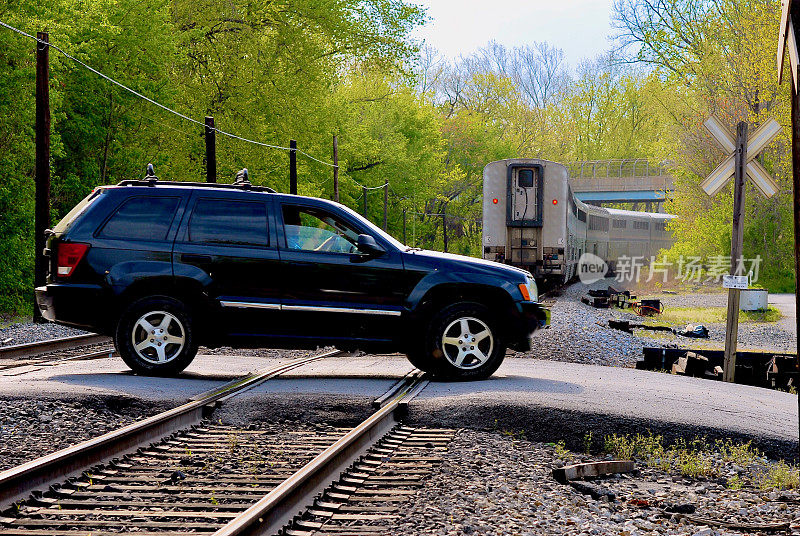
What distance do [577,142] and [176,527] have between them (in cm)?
8963

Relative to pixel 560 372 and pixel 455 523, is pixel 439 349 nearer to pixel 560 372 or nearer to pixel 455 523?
pixel 560 372

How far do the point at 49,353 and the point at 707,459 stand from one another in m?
9.34

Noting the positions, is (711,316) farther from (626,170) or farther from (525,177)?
(626,170)

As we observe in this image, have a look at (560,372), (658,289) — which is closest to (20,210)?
(560,372)

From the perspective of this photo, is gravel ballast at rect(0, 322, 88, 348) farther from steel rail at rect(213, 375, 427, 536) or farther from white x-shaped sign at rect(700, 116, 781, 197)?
white x-shaped sign at rect(700, 116, 781, 197)

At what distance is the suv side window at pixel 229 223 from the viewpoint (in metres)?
9.94

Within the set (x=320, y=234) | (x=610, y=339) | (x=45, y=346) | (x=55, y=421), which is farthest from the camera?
(x=610, y=339)

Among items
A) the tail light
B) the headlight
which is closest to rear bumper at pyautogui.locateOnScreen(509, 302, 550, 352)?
the headlight

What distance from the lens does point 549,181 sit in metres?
27.6

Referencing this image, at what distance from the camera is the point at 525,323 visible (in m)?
10.2

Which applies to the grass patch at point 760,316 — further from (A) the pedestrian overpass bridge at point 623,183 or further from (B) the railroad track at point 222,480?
(A) the pedestrian overpass bridge at point 623,183

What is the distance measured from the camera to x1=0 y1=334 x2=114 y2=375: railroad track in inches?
432

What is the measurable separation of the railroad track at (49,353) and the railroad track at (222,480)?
4050 millimetres

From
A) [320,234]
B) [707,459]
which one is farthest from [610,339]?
[707,459]
